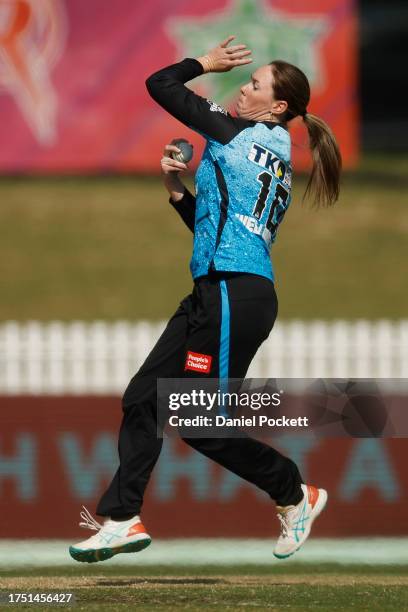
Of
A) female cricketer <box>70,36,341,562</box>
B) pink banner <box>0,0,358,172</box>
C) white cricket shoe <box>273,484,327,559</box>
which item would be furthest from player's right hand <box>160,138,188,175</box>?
pink banner <box>0,0,358,172</box>

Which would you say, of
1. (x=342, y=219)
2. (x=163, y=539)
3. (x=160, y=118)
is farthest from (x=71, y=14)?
(x=163, y=539)

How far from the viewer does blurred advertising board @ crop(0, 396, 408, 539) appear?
9945 mm

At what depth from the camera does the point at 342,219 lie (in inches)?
755

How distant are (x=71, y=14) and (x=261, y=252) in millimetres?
12828

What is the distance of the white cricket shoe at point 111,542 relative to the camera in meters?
6.47

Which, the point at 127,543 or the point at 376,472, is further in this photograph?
the point at 376,472

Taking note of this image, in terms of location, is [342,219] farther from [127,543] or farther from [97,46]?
[127,543]

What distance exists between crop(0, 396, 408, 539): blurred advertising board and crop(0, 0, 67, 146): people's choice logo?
9180 millimetres

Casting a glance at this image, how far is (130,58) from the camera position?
1862 cm

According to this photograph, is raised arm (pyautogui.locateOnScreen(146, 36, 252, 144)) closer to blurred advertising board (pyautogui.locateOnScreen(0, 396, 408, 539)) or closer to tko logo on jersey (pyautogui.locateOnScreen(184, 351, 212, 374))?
tko logo on jersey (pyautogui.locateOnScreen(184, 351, 212, 374))

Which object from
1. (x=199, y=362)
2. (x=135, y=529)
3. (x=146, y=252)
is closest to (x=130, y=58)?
(x=146, y=252)

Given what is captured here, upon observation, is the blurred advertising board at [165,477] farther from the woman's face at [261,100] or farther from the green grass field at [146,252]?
the green grass field at [146,252]

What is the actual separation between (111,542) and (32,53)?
12864 millimetres

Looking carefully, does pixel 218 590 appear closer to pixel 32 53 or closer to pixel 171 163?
pixel 171 163
